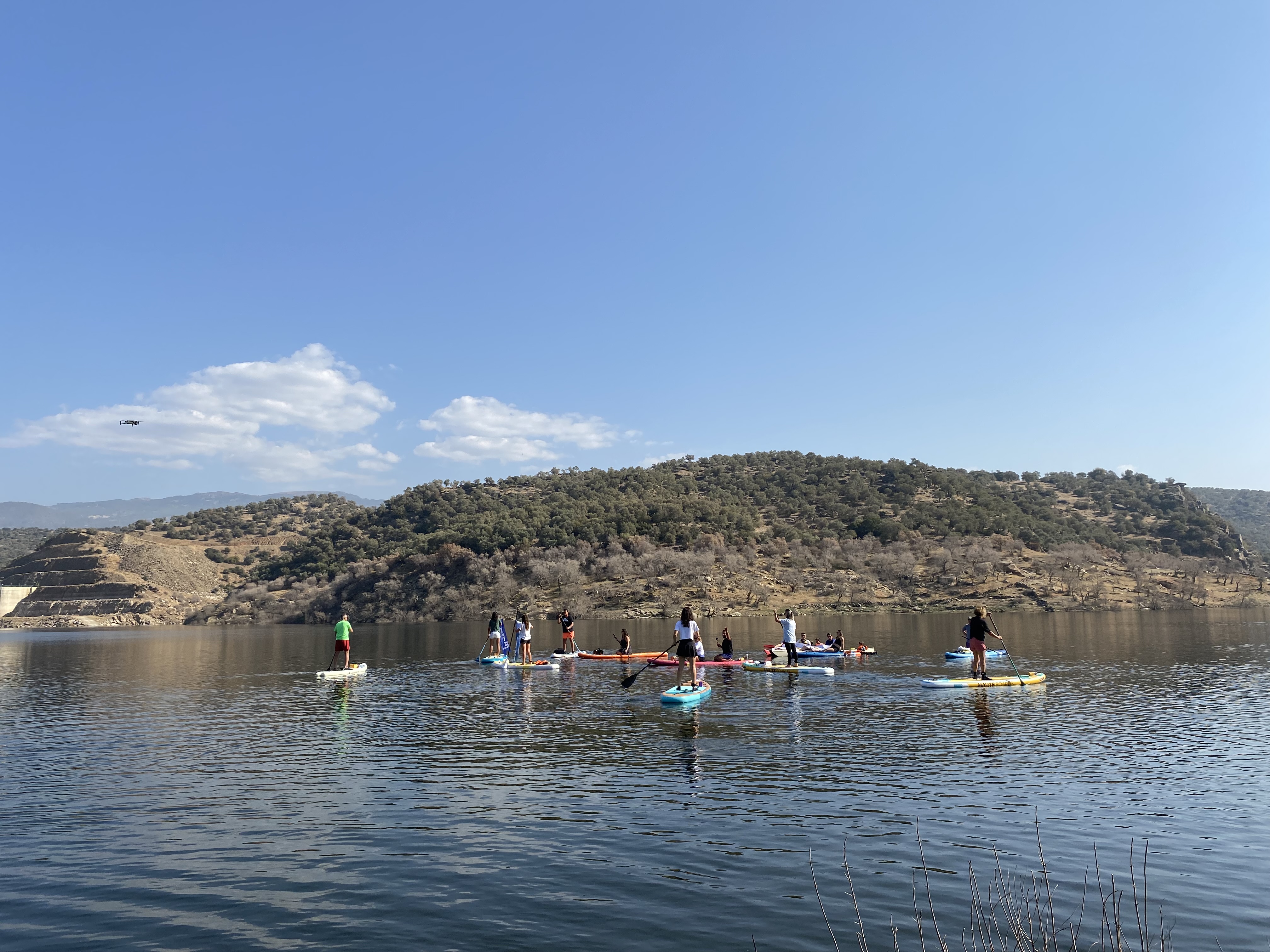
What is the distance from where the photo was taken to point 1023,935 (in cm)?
859

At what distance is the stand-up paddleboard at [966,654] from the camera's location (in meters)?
42.6

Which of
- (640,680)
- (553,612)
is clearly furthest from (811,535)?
(640,680)

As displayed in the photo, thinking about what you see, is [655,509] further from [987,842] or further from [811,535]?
[987,842]

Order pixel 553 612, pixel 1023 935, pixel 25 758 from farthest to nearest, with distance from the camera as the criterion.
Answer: pixel 553 612 < pixel 25 758 < pixel 1023 935

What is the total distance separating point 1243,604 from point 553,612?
279 feet

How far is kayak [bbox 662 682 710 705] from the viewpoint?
27.3 m

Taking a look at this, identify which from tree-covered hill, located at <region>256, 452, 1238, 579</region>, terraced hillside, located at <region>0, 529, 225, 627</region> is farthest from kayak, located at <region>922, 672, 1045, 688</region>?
terraced hillside, located at <region>0, 529, 225, 627</region>

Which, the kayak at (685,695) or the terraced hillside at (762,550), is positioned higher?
the terraced hillside at (762,550)

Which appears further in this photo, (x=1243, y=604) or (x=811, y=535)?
(x=811, y=535)

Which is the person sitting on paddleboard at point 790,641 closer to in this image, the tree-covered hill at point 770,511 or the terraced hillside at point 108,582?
the tree-covered hill at point 770,511

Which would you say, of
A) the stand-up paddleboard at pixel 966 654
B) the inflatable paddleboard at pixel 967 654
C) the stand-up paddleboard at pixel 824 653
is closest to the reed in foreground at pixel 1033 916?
the stand-up paddleboard at pixel 824 653

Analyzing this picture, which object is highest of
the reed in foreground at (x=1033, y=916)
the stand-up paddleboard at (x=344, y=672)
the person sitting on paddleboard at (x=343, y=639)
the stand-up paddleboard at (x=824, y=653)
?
the person sitting on paddleboard at (x=343, y=639)

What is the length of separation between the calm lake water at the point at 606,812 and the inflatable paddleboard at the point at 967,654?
11844 mm

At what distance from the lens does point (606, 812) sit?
1438 centimetres
